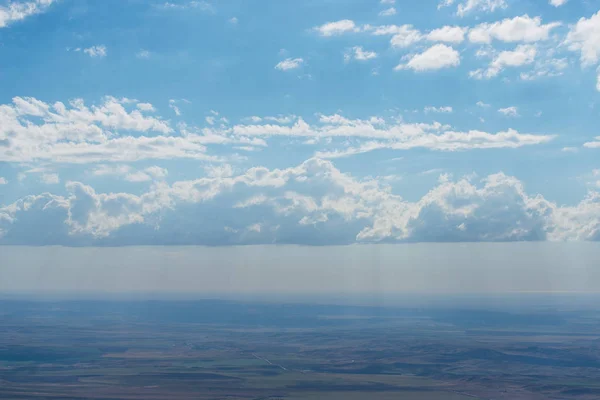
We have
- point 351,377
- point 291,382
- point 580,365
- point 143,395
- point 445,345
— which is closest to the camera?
point 143,395

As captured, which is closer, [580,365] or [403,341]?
[580,365]

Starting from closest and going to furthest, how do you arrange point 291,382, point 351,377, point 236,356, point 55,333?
point 291,382, point 351,377, point 236,356, point 55,333

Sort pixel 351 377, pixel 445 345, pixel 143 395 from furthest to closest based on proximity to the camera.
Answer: pixel 445 345, pixel 351 377, pixel 143 395

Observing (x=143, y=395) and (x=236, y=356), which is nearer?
(x=143, y=395)

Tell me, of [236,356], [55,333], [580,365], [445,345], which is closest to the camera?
[580,365]

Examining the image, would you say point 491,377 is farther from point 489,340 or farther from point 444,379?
point 489,340

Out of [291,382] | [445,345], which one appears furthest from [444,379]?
[445,345]

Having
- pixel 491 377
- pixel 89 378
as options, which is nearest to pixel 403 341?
pixel 491 377

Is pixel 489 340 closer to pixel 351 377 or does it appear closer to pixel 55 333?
pixel 351 377
